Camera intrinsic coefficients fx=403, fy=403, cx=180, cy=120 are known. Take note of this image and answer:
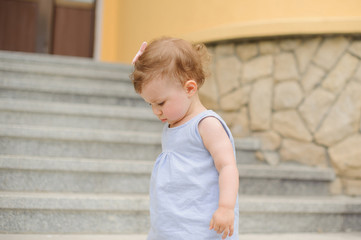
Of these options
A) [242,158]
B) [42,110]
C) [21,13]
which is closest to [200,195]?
[242,158]

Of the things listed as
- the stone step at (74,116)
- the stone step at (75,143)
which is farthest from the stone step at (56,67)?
the stone step at (75,143)

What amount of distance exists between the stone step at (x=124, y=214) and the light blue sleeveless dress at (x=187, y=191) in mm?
891

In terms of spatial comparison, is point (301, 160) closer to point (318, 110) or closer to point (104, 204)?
point (318, 110)

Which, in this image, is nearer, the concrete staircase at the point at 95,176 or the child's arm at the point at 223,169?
the child's arm at the point at 223,169

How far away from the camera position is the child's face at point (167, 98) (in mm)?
1197

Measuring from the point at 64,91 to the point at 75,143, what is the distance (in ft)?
2.67

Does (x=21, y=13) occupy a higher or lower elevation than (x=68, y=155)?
higher

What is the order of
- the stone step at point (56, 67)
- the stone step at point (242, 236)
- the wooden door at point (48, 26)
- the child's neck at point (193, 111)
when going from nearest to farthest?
the child's neck at point (193, 111)
the stone step at point (242, 236)
the stone step at point (56, 67)
the wooden door at point (48, 26)

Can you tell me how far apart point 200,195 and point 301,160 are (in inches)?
70.9

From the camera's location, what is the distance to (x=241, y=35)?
2.98 m

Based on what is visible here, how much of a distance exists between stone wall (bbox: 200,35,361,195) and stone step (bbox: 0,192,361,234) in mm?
352

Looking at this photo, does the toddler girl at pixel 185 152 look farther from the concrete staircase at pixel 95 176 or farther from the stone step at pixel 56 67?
the stone step at pixel 56 67

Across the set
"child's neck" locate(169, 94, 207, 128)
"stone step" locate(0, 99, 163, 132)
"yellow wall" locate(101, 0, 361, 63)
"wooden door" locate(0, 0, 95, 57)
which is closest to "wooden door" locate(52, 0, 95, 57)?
"wooden door" locate(0, 0, 95, 57)

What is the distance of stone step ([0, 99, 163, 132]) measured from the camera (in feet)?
9.22
